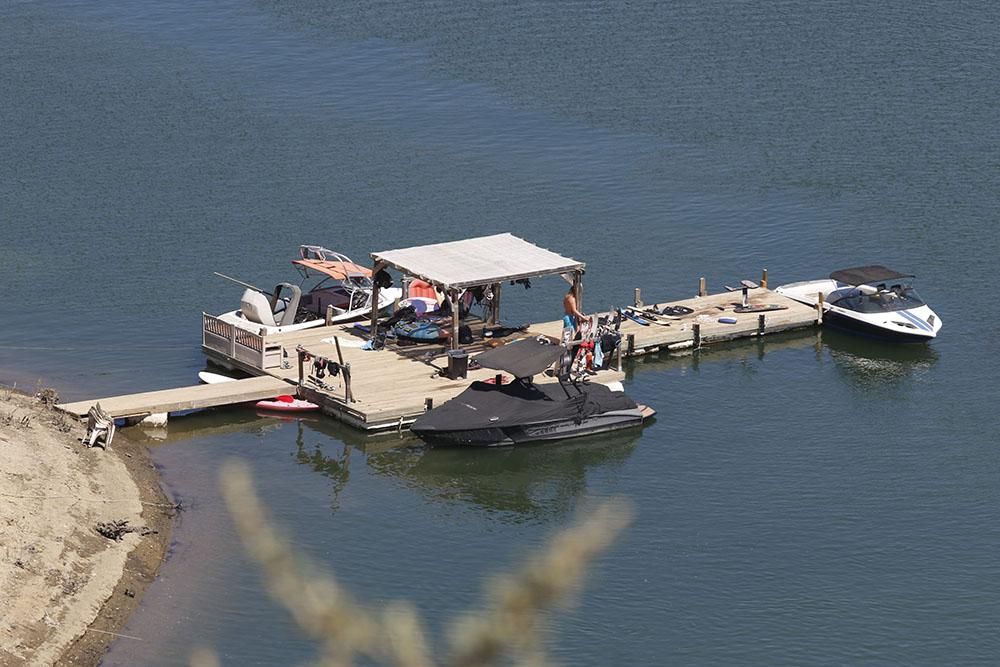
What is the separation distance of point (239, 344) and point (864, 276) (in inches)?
835

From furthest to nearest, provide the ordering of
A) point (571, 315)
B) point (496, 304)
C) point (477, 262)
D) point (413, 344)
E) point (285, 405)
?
point (496, 304) < point (413, 344) < point (477, 262) < point (571, 315) < point (285, 405)

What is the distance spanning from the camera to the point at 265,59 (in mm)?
90188

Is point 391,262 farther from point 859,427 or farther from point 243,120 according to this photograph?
point 243,120

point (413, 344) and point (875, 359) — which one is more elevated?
point (413, 344)

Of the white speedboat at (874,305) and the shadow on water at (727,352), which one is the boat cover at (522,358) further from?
the white speedboat at (874,305)

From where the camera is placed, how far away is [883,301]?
57625 mm

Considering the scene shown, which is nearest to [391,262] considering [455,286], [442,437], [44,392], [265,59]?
[455,286]

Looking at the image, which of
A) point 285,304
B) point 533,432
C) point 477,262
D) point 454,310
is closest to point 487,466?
point 533,432

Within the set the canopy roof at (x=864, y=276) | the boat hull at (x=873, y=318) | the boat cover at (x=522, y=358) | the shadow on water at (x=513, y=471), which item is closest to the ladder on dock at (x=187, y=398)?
the shadow on water at (x=513, y=471)

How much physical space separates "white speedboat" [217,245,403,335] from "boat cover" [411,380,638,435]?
347 inches

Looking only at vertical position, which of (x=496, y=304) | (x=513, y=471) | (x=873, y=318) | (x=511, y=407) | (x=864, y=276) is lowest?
(x=513, y=471)

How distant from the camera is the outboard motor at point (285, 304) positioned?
55344 millimetres

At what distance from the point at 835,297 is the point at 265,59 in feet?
139

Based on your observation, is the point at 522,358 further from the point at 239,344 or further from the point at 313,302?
the point at 313,302
